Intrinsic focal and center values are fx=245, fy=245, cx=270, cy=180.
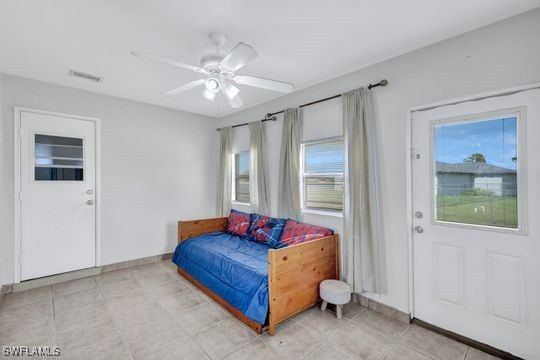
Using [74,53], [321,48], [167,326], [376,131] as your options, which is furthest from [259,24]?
[167,326]

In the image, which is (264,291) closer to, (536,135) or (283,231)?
(283,231)

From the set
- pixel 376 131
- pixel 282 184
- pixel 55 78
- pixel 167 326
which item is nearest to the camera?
pixel 167 326

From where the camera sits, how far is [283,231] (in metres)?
3.14

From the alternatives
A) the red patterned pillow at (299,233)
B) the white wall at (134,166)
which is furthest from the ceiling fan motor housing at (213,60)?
the white wall at (134,166)

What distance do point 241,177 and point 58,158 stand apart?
8.48 feet

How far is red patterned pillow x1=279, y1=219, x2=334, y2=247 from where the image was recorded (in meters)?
2.75

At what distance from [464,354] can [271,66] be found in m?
3.05

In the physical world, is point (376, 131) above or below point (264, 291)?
above

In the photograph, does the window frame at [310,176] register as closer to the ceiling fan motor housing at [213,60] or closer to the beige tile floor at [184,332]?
the beige tile floor at [184,332]

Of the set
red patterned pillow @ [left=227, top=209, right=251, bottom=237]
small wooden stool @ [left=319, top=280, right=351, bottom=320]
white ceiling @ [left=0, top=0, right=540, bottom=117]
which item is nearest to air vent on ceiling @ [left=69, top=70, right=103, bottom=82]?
white ceiling @ [left=0, top=0, right=540, bottom=117]

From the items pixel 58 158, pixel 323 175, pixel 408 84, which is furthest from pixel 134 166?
pixel 408 84

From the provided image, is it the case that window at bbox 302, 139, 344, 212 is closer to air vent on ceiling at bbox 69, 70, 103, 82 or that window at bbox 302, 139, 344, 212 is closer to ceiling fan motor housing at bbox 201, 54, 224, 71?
ceiling fan motor housing at bbox 201, 54, 224, 71

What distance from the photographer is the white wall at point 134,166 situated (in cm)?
288

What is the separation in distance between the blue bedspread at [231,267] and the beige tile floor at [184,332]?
0.22m
